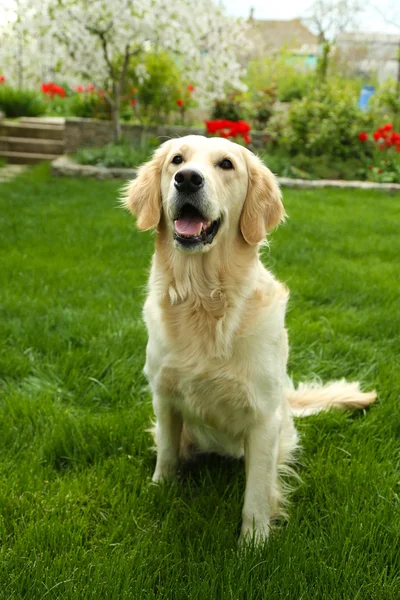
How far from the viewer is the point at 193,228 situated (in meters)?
1.89

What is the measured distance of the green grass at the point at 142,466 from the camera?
5.20 ft

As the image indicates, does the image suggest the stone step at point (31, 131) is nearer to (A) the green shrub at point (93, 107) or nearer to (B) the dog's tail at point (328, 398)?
(A) the green shrub at point (93, 107)

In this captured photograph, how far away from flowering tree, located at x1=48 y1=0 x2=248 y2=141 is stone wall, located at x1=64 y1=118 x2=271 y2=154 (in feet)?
0.96

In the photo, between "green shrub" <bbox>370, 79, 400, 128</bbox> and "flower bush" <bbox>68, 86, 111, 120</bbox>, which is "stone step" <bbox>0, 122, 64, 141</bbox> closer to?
"flower bush" <bbox>68, 86, 111, 120</bbox>

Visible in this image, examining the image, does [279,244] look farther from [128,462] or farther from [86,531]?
[86,531]

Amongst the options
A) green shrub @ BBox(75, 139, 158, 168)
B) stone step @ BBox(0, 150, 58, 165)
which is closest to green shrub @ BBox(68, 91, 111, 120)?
stone step @ BBox(0, 150, 58, 165)

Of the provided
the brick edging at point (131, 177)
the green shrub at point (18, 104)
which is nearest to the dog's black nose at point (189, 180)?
the brick edging at point (131, 177)

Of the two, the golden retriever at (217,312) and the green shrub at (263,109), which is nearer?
the golden retriever at (217,312)

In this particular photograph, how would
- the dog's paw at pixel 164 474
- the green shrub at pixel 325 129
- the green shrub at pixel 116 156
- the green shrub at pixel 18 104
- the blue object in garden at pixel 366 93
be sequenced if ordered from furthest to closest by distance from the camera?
1. the blue object in garden at pixel 366 93
2. the green shrub at pixel 18 104
3. the green shrub at pixel 325 129
4. the green shrub at pixel 116 156
5. the dog's paw at pixel 164 474

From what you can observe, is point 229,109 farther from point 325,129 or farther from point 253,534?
point 253,534

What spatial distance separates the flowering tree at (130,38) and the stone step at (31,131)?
4.50 ft

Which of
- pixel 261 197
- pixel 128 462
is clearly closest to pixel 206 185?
pixel 261 197

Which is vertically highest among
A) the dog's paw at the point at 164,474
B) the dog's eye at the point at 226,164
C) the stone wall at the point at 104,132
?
the dog's eye at the point at 226,164

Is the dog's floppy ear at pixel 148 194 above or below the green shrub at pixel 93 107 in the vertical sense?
above
